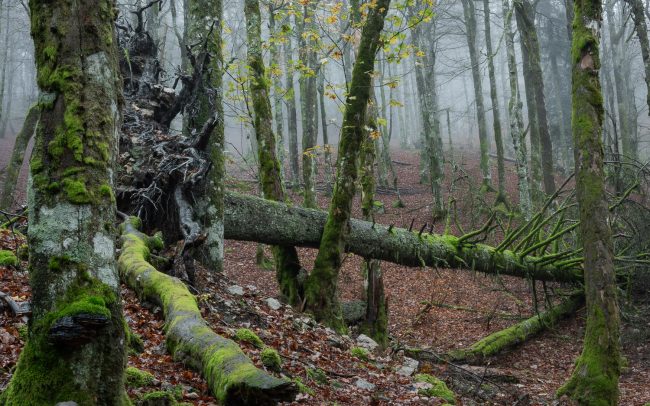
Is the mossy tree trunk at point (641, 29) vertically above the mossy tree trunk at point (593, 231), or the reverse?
the mossy tree trunk at point (641, 29)

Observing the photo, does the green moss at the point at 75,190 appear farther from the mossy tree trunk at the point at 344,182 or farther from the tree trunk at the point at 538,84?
the tree trunk at the point at 538,84

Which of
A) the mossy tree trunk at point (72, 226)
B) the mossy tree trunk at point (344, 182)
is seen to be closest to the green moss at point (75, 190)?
the mossy tree trunk at point (72, 226)

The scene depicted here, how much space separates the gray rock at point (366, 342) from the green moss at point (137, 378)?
4919mm

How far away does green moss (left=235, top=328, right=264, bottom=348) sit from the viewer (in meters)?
5.83

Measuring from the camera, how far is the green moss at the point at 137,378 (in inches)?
155

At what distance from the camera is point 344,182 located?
29.2 feet

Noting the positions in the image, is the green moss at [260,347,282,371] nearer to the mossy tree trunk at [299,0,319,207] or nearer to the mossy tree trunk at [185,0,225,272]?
the mossy tree trunk at [185,0,225,272]

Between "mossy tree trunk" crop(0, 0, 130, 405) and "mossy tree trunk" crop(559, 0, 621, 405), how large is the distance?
5633 mm

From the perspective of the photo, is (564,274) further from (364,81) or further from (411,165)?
(411,165)

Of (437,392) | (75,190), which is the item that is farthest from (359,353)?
(75,190)

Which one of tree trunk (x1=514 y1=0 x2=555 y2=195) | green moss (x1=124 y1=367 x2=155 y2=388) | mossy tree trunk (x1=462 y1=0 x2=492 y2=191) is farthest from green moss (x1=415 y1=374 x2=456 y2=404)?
mossy tree trunk (x1=462 y1=0 x2=492 y2=191)

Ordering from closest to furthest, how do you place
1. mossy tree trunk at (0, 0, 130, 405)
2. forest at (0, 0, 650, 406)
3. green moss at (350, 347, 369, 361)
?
mossy tree trunk at (0, 0, 130, 405) < forest at (0, 0, 650, 406) < green moss at (350, 347, 369, 361)

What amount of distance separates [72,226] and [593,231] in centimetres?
601

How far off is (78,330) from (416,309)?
10.9 meters
